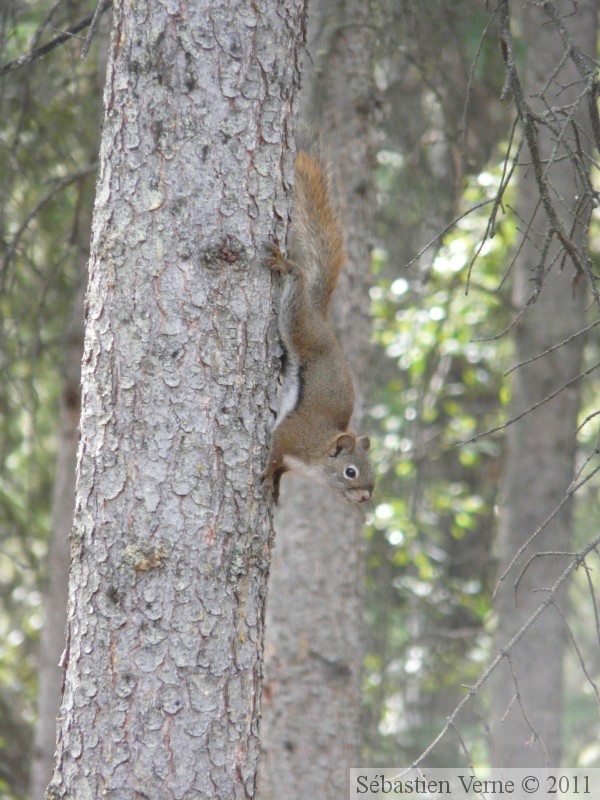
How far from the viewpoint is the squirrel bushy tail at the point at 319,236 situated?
300cm

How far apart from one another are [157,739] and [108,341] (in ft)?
2.77

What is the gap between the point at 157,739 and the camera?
79.2 inches

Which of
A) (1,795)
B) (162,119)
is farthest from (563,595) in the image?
(162,119)

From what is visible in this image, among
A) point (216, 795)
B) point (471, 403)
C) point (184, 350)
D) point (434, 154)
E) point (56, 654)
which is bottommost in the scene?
point (216, 795)

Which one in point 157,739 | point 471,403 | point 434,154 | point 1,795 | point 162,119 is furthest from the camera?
point 434,154

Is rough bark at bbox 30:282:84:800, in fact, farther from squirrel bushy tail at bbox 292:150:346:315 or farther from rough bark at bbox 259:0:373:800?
squirrel bushy tail at bbox 292:150:346:315

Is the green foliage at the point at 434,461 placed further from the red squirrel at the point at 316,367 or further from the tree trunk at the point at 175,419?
the tree trunk at the point at 175,419

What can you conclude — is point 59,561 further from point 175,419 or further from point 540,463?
point 175,419

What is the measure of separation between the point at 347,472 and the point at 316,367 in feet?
1.32

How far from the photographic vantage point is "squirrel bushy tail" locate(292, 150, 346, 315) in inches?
118

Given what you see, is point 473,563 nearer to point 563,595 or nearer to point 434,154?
point 563,595

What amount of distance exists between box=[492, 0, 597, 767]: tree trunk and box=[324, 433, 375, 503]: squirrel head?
1.76m

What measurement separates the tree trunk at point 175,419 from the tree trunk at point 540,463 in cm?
290

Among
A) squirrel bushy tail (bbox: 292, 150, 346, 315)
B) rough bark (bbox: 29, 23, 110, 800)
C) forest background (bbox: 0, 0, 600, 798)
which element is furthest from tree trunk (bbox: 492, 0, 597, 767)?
rough bark (bbox: 29, 23, 110, 800)
